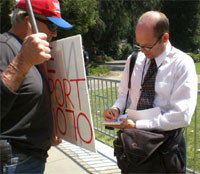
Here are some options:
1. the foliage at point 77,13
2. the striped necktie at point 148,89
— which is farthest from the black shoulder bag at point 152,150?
the foliage at point 77,13

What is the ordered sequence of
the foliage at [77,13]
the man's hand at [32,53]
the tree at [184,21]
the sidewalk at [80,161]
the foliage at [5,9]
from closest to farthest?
the man's hand at [32,53], the sidewalk at [80,161], the foliage at [5,9], the foliage at [77,13], the tree at [184,21]

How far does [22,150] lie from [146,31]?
116cm

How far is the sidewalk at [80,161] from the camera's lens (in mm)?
3705

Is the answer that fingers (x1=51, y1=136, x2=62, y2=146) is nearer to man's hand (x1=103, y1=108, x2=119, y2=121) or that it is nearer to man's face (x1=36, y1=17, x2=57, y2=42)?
man's hand (x1=103, y1=108, x2=119, y2=121)

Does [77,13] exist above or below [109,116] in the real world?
above

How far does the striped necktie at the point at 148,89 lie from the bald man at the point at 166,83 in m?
0.03

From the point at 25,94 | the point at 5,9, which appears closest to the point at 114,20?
the point at 5,9

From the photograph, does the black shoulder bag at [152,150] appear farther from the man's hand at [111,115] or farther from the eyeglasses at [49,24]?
the eyeglasses at [49,24]

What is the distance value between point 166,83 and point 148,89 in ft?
0.52

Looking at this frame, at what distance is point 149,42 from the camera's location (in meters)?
1.86

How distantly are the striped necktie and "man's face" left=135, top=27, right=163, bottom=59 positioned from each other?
73 millimetres

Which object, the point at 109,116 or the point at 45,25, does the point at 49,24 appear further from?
the point at 109,116

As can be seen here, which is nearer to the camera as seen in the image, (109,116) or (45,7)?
(45,7)

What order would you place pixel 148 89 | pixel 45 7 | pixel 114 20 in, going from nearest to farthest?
pixel 45 7 < pixel 148 89 < pixel 114 20
